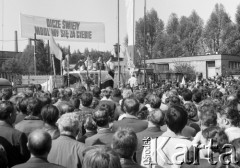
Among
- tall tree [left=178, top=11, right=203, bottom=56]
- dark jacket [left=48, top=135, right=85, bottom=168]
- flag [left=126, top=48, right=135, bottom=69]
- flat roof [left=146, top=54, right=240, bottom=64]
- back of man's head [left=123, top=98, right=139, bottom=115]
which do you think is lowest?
dark jacket [left=48, top=135, right=85, bottom=168]

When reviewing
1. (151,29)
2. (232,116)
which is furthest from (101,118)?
(151,29)

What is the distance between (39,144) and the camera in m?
3.27

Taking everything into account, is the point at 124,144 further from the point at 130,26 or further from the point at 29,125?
the point at 130,26

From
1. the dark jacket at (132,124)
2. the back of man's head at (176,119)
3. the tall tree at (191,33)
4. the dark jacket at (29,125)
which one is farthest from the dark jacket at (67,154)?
the tall tree at (191,33)

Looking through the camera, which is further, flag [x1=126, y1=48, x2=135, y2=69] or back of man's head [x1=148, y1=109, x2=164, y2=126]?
flag [x1=126, y1=48, x2=135, y2=69]

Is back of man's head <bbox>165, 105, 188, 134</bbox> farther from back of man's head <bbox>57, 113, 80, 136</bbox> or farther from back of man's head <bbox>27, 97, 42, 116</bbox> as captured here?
back of man's head <bbox>27, 97, 42, 116</bbox>

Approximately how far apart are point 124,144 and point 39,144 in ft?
2.63

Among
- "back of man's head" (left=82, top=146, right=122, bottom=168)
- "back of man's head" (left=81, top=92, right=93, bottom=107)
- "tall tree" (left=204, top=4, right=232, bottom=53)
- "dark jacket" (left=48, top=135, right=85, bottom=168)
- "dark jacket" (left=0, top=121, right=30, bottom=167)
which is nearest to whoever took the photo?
"back of man's head" (left=82, top=146, right=122, bottom=168)

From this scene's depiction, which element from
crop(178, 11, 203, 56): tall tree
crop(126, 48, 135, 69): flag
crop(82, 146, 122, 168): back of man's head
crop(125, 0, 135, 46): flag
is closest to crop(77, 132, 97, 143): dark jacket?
crop(82, 146, 122, 168): back of man's head

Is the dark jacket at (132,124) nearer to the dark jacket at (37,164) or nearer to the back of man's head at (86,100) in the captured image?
the back of man's head at (86,100)

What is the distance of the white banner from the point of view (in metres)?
19.0

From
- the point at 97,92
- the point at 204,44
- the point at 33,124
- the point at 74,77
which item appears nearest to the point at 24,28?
the point at 74,77

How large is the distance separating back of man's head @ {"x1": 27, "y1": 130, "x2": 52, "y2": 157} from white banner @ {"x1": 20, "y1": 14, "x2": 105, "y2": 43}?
16.1 meters

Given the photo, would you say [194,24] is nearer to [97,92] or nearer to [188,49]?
[188,49]
